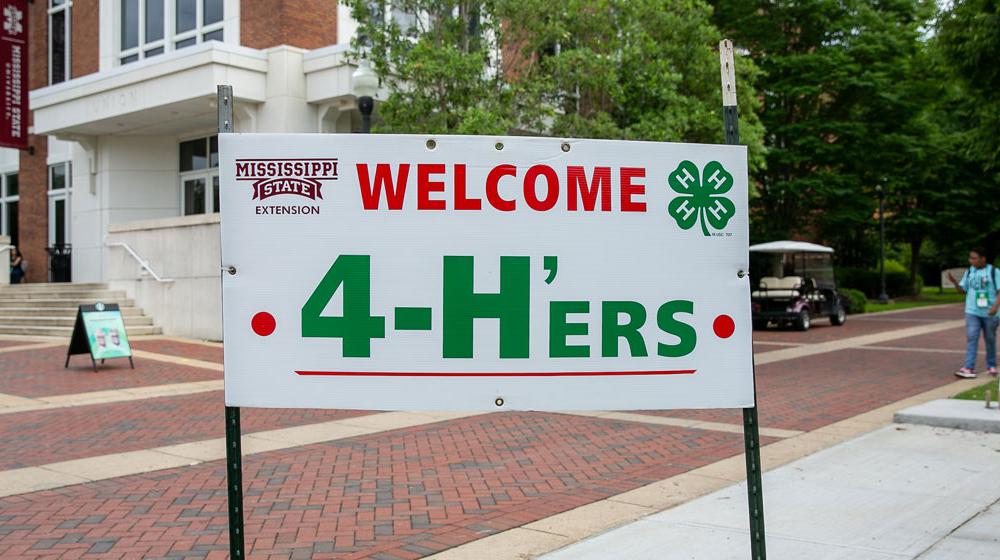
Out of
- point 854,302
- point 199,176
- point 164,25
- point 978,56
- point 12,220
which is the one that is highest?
point 164,25

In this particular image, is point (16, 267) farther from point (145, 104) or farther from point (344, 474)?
point (344, 474)

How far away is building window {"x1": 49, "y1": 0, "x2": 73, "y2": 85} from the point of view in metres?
28.5

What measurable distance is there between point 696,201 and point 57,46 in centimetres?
3102

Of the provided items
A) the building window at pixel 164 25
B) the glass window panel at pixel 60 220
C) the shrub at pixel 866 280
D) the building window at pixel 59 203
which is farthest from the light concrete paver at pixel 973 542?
the shrub at pixel 866 280

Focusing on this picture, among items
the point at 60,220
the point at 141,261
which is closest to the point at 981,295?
the point at 141,261

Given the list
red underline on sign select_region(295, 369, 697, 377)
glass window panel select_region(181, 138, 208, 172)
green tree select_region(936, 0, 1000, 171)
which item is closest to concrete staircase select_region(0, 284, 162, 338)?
glass window panel select_region(181, 138, 208, 172)

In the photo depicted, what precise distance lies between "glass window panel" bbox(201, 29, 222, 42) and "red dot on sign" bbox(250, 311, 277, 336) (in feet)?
72.0

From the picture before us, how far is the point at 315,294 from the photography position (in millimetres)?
3125

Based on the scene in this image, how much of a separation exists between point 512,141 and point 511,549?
2.62 metres

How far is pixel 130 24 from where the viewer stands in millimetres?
25188

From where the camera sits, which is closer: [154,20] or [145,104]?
[145,104]

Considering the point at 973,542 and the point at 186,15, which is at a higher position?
the point at 186,15

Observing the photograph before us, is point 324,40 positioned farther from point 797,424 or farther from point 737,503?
point 737,503

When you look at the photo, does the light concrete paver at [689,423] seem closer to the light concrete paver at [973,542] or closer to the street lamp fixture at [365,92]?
the light concrete paver at [973,542]
